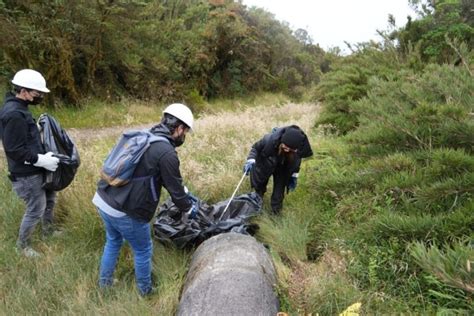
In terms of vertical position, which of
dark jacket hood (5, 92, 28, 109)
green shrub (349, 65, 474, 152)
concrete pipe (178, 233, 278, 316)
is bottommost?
concrete pipe (178, 233, 278, 316)

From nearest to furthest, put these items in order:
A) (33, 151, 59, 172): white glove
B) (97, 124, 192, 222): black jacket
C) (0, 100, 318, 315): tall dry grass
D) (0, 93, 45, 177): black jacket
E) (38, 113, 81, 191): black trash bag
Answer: (97, 124, 192, 222): black jacket, (0, 100, 318, 315): tall dry grass, (0, 93, 45, 177): black jacket, (33, 151, 59, 172): white glove, (38, 113, 81, 191): black trash bag

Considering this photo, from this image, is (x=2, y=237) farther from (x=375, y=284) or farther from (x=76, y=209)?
(x=375, y=284)

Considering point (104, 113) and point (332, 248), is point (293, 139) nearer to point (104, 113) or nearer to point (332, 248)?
point (332, 248)

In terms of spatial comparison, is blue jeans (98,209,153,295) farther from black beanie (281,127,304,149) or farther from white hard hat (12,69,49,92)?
black beanie (281,127,304,149)

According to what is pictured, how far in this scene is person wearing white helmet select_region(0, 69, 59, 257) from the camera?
11.9 feet

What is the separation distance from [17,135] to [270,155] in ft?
8.36

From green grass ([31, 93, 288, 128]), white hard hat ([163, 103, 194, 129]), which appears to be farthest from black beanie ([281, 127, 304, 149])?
green grass ([31, 93, 288, 128])

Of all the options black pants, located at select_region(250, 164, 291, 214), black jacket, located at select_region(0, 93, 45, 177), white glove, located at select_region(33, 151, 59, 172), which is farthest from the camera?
black pants, located at select_region(250, 164, 291, 214)

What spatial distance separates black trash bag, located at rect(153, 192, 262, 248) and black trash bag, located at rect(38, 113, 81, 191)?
1062 millimetres

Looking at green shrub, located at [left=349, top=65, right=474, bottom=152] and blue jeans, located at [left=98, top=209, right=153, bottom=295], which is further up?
green shrub, located at [left=349, top=65, right=474, bottom=152]

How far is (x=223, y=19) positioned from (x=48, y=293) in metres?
16.0

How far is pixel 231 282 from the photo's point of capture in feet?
9.21

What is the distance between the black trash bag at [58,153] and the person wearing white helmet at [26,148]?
8 centimetres

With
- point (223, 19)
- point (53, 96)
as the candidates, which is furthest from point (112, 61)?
point (223, 19)
